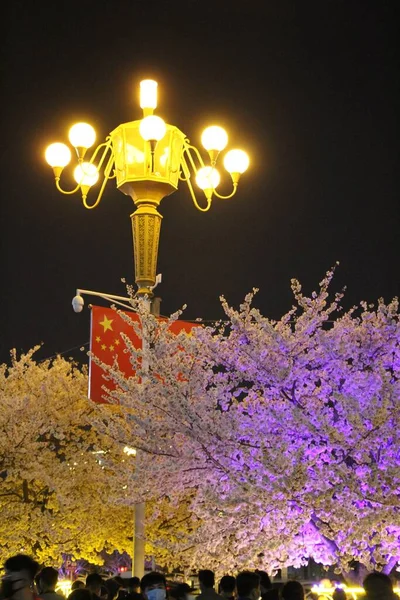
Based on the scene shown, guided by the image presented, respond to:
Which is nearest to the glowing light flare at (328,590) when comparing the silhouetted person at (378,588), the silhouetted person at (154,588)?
the silhouetted person at (154,588)

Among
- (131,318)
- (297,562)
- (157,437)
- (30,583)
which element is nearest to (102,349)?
(131,318)

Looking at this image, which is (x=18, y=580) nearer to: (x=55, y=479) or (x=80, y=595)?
(x=80, y=595)

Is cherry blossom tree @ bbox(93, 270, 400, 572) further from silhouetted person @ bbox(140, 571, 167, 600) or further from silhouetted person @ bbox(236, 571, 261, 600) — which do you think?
silhouetted person @ bbox(236, 571, 261, 600)

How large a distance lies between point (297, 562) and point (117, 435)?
3.67 meters

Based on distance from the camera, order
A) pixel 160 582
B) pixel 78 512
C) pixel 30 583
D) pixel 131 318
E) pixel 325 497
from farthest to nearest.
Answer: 1. pixel 78 512
2. pixel 131 318
3. pixel 325 497
4. pixel 160 582
5. pixel 30 583

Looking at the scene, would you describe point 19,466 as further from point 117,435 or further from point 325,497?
point 325,497

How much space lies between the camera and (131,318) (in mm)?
16531

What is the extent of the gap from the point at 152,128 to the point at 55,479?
33.6ft

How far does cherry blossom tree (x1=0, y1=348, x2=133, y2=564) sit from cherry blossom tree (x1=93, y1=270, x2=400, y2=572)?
6095 millimetres

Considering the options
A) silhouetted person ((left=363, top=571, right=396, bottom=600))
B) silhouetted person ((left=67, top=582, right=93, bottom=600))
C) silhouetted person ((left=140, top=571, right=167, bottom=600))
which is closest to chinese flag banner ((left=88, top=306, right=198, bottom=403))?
silhouetted person ((left=140, top=571, right=167, bottom=600))

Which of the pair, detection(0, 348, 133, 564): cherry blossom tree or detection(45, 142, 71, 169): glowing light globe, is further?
detection(0, 348, 133, 564): cherry blossom tree

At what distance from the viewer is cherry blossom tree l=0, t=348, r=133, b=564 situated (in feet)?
73.9

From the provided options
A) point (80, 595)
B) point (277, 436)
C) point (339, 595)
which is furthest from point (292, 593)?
point (277, 436)

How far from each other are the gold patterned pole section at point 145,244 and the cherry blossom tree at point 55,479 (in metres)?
6.81
